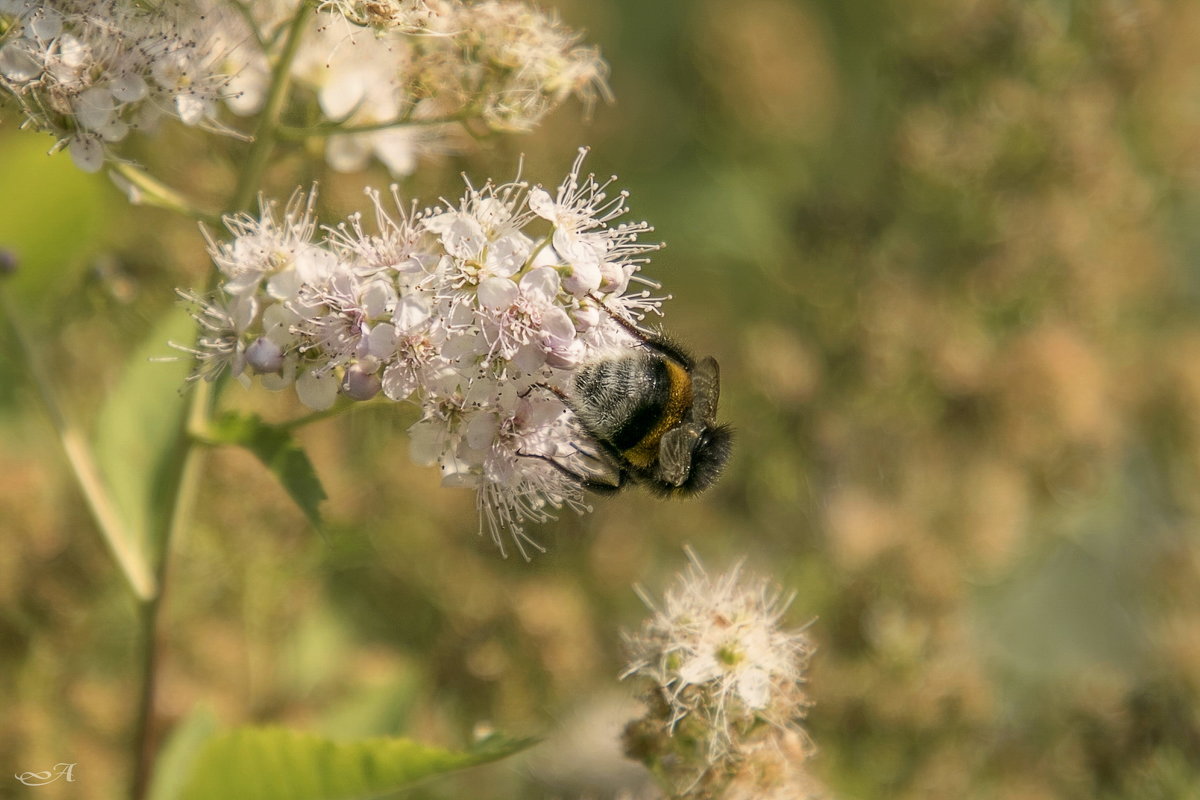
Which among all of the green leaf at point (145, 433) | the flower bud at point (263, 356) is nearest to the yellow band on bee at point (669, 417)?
the flower bud at point (263, 356)

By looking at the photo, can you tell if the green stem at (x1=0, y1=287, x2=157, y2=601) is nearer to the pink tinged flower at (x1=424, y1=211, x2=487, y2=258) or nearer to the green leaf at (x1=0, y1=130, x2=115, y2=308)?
the green leaf at (x1=0, y1=130, x2=115, y2=308)

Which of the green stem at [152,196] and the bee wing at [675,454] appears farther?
the bee wing at [675,454]

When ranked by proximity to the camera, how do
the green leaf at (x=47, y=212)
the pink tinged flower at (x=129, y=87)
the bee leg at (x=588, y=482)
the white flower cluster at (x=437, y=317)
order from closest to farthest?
the white flower cluster at (x=437, y=317)
the pink tinged flower at (x=129, y=87)
the bee leg at (x=588, y=482)
the green leaf at (x=47, y=212)

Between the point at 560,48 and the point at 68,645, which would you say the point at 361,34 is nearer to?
the point at 560,48

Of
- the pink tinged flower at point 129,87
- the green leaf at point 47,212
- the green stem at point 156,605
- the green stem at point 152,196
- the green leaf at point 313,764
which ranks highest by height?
the green leaf at point 47,212

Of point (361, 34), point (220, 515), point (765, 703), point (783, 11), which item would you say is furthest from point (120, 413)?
point (783, 11)

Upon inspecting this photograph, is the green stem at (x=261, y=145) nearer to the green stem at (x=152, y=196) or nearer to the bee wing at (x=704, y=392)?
the green stem at (x=152, y=196)

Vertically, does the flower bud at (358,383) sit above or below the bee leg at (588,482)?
below

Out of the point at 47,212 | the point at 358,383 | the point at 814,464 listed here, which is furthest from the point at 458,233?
the point at 814,464
